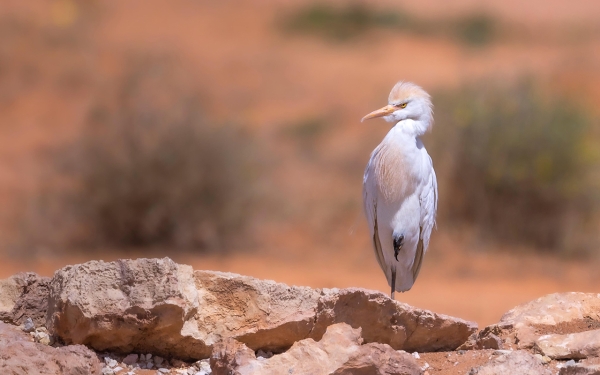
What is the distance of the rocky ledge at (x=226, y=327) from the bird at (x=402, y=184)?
144cm

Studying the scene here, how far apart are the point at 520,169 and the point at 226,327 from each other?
26.9ft

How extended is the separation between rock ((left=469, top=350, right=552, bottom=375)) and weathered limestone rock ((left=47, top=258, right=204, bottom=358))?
1.54 meters

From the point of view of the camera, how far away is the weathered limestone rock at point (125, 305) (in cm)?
398

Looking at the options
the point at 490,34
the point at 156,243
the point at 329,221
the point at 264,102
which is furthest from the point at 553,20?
the point at 156,243

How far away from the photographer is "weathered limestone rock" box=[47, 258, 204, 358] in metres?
3.98

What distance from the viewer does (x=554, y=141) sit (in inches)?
452

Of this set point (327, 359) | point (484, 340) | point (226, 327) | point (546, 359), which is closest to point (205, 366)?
point (226, 327)

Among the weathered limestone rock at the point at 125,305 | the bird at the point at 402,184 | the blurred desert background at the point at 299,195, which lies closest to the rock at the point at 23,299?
the weathered limestone rock at the point at 125,305

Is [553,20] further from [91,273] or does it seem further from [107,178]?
[91,273]

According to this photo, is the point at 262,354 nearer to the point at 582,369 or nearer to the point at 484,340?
the point at 484,340

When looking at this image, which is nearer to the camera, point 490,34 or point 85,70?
point 85,70

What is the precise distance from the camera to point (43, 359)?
3.62 m

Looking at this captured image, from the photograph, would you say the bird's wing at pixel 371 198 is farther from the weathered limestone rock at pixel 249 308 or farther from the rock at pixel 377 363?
the rock at pixel 377 363

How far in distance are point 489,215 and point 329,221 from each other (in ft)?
9.48
